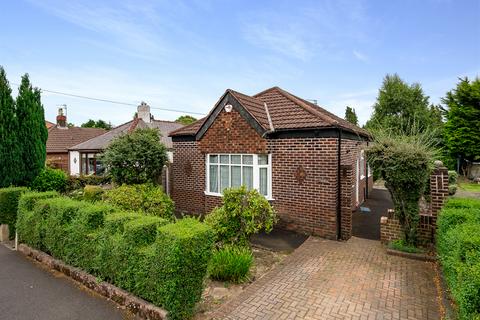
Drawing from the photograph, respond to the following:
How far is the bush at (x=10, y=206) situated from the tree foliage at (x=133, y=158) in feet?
9.65

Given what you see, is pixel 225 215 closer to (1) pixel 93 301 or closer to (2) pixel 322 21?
(1) pixel 93 301

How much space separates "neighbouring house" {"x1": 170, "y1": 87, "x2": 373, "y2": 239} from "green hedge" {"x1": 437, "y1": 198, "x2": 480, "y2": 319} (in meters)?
3.03

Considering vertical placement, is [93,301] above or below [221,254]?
below

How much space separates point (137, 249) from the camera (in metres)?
4.55

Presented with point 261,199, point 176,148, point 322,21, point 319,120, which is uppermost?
point 322,21

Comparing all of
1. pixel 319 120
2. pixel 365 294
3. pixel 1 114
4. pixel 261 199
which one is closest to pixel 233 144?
pixel 319 120

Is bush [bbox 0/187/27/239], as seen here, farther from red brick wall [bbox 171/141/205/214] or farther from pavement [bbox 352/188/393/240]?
pavement [bbox 352/188/393/240]

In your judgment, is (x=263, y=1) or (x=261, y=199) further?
(x=263, y=1)

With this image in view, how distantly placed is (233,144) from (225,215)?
13.1 feet

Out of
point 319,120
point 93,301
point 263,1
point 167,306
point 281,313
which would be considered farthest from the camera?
point 263,1

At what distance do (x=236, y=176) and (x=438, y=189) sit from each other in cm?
630

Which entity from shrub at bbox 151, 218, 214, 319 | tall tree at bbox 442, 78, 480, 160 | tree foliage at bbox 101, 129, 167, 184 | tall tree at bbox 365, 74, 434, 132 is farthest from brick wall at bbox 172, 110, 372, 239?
tall tree at bbox 365, 74, 434, 132

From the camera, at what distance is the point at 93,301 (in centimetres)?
488

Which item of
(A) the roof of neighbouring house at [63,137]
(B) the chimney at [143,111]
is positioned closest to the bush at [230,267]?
(B) the chimney at [143,111]
